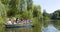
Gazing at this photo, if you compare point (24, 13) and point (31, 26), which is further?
point (31, 26)

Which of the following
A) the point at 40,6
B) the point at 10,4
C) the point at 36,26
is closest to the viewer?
the point at 10,4

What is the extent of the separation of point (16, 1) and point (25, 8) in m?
0.42

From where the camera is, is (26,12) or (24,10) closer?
(24,10)

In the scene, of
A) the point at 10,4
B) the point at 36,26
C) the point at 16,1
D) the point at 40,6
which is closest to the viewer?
the point at 10,4

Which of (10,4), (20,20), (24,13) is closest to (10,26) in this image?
(20,20)

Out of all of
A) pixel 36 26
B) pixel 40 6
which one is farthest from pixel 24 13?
pixel 40 6

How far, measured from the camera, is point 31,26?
6961 mm

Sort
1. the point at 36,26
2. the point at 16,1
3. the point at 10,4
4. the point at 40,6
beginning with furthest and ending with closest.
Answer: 1. the point at 40,6
2. the point at 36,26
3. the point at 16,1
4. the point at 10,4

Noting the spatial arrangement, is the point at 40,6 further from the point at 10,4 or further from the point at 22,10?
the point at 10,4

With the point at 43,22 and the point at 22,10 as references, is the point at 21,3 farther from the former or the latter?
the point at 43,22

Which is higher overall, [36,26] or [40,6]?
[40,6]

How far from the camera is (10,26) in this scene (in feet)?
22.8

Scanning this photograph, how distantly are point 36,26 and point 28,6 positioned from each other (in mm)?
819

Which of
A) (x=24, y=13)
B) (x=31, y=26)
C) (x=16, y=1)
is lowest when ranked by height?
(x=31, y=26)
